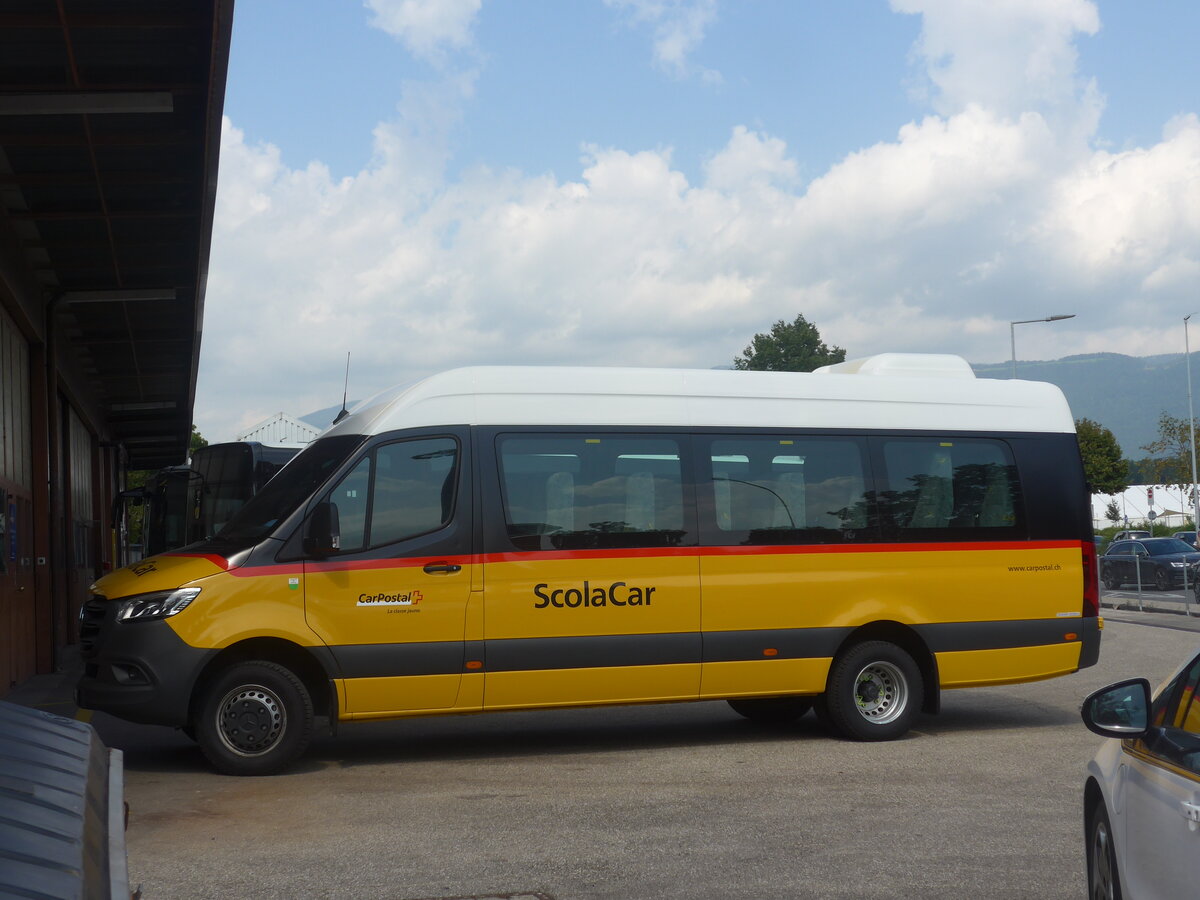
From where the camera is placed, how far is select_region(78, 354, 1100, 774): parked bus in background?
940 centimetres

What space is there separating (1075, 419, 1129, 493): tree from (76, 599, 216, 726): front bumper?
69712 millimetres

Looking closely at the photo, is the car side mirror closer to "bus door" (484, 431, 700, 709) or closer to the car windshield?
"bus door" (484, 431, 700, 709)

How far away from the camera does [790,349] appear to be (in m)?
102

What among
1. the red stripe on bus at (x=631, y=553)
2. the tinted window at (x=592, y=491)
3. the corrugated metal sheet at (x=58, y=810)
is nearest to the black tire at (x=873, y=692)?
the red stripe on bus at (x=631, y=553)

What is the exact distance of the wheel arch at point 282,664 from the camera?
A: 937 centimetres

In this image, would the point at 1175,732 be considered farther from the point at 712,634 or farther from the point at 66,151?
the point at 66,151

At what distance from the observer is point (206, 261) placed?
1795 cm

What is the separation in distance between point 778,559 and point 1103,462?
68.3 m

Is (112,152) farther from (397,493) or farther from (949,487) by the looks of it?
(949,487)

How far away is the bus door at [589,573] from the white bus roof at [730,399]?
234 millimetres

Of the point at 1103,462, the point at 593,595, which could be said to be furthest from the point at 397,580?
the point at 1103,462

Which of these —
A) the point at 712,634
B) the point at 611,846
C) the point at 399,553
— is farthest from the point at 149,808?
the point at 712,634

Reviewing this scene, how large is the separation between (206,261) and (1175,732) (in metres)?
15.9

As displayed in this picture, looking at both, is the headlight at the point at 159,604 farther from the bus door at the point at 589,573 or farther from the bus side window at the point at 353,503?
the bus door at the point at 589,573
